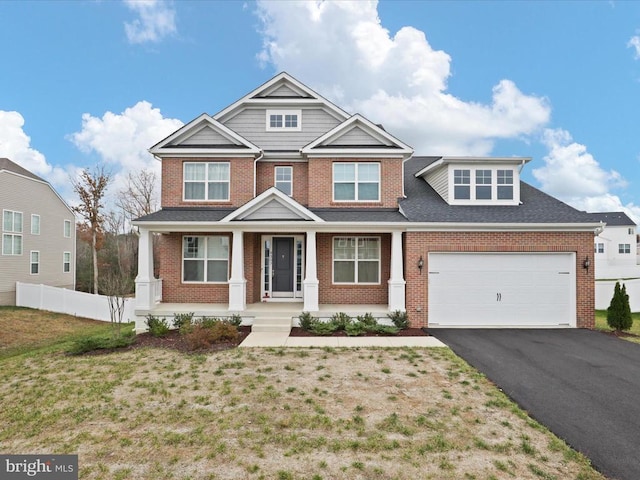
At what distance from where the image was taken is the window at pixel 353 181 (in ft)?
42.7

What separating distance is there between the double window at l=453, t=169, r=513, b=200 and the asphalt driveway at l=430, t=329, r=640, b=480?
492cm

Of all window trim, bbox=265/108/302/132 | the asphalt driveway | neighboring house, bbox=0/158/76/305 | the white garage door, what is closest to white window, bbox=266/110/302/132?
window trim, bbox=265/108/302/132

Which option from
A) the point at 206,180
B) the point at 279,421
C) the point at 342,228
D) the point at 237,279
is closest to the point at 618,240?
the point at 342,228

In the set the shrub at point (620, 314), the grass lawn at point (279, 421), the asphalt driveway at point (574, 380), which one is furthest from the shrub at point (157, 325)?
the shrub at point (620, 314)

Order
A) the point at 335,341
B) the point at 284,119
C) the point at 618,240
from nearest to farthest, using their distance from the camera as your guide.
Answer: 1. the point at 335,341
2. the point at 284,119
3. the point at 618,240

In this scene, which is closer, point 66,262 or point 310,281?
point 310,281

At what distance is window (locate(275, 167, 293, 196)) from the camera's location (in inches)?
537

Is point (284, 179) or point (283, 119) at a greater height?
point (283, 119)

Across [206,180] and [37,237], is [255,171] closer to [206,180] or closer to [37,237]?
[206,180]

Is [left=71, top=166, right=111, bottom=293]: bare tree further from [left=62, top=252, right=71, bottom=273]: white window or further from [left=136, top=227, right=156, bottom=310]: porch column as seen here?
[left=136, top=227, right=156, bottom=310]: porch column

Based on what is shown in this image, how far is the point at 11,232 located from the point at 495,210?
2646 centimetres

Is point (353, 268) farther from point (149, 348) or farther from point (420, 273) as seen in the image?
point (149, 348)

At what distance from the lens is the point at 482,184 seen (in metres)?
12.7

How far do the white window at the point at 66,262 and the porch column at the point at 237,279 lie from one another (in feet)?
68.2
